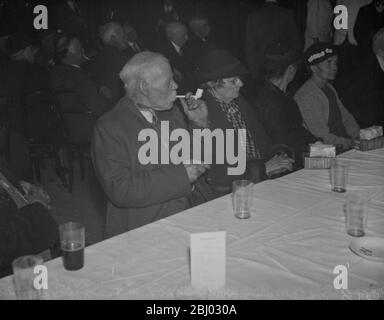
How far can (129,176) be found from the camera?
2.02 m

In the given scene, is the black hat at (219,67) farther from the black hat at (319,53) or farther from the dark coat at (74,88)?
the dark coat at (74,88)

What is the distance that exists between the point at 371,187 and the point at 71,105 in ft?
8.97

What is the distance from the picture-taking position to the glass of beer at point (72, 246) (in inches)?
53.7

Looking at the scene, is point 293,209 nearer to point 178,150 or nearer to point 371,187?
point 371,187

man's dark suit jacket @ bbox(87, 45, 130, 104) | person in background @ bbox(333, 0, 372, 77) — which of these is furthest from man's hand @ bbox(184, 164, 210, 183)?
person in background @ bbox(333, 0, 372, 77)

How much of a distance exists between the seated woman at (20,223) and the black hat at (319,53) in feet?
7.15

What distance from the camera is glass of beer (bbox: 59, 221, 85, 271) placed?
1.36 metres

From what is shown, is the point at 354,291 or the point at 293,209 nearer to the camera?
the point at 354,291

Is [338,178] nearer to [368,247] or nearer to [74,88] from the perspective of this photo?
[368,247]

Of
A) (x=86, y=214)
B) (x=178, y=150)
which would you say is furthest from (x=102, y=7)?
(x=178, y=150)

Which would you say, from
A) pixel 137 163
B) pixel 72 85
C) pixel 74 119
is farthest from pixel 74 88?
pixel 137 163

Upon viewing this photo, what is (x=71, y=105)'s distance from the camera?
13.0 feet

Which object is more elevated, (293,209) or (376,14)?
(376,14)

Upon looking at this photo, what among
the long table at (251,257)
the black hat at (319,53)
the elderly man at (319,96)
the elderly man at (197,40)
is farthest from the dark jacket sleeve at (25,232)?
the elderly man at (197,40)
